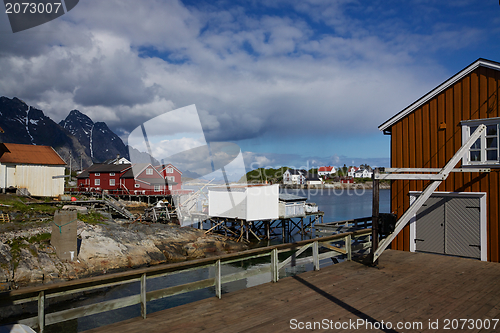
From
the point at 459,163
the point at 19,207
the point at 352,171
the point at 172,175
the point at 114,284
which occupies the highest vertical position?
the point at 352,171

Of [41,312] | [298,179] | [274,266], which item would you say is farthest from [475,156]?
[298,179]

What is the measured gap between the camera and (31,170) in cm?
3716

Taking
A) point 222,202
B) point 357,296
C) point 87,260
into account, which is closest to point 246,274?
point 357,296

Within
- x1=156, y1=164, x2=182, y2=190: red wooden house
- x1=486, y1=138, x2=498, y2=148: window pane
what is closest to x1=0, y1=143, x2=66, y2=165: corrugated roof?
x1=156, y1=164, x2=182, y2=190: red wooden house

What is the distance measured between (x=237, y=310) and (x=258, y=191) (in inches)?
1011

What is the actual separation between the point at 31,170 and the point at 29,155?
2.25 metres

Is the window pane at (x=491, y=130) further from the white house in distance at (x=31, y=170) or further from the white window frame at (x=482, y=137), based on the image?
the white house in distance at (x=31, y=170)

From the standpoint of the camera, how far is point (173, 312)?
5789mm

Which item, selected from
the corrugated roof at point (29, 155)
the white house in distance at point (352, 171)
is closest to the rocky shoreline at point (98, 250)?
the corrugated roof at point (29, 155)

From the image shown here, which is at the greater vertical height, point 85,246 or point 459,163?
point 459,163

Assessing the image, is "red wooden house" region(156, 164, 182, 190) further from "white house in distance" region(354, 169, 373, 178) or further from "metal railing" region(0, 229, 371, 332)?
"white house in distance" region(354, 169, 373, 178)

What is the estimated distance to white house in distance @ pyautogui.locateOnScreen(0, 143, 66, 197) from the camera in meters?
35.6

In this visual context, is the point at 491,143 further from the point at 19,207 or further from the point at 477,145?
the point at 19,207

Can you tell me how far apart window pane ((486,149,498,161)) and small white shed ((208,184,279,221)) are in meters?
21.8
